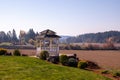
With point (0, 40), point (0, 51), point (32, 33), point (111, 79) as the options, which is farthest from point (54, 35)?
point (32, 33)

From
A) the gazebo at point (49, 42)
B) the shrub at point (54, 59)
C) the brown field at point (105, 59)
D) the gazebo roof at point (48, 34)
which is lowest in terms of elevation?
the brown field at point (105, 59)

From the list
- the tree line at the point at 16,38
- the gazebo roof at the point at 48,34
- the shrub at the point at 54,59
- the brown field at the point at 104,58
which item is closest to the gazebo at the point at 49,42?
the gazebo roof at the point at 48,34

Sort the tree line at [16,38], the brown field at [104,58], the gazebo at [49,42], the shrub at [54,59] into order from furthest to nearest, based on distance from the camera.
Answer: the tree line at [16,38]
the brown field at [104,58]
the gazebo at [49,42]
the shrub at [54,59]

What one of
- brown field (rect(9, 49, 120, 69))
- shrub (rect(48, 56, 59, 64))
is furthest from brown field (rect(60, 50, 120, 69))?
shrub (rect(48, 56, 59, 64))

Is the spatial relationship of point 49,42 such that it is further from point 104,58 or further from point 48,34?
point 104,58

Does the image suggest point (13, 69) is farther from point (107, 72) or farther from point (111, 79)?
point (107, 72)

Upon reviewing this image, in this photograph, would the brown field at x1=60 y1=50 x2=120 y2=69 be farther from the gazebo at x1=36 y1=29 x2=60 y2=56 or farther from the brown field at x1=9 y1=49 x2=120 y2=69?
the gazebo at x1=36 y1=29 x2=60 y2=56

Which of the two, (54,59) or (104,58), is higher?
(54,59)

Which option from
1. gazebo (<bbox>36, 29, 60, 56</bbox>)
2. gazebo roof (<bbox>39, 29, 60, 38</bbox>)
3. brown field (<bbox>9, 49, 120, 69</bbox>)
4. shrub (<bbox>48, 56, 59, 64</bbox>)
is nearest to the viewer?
shrub (<bbox>48, 56, 59, 64</bbox>)

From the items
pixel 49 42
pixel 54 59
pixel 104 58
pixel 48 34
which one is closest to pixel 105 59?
pixel 104 58

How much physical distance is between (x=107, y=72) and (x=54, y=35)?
11116 millimetres

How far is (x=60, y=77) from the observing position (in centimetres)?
1708

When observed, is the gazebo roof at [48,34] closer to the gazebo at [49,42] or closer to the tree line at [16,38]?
the gazebo at [49,42]

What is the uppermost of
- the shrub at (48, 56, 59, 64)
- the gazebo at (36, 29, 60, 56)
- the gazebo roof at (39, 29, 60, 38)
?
the gazebo roof at (39, 29, 60, 38)
